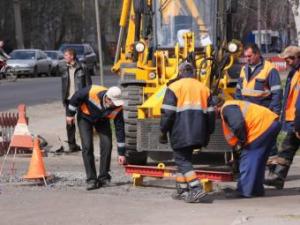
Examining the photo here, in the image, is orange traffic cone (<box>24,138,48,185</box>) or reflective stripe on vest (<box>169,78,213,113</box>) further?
orange traffic cone (<box>24,138,48,185</box>)

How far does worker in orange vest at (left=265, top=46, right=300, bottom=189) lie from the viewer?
11203mm

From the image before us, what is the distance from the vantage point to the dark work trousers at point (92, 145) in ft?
37.7

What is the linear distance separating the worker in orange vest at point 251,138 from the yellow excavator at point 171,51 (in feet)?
7.92

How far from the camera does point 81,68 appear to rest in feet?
49.4

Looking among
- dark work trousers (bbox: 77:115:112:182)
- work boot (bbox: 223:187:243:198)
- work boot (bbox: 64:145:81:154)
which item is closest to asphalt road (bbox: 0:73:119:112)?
work boot (bbox: 64:145:81:154)

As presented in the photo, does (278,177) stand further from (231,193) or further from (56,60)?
(56,60)

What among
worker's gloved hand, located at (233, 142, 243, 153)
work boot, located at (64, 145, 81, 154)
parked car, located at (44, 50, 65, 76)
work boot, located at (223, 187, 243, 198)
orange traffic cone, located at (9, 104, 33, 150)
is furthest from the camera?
parked car, located at (44, 50, 65, 76)

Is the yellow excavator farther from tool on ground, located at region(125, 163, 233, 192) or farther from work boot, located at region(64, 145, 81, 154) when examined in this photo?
work boot, located at region(64, 145, 81, 154)

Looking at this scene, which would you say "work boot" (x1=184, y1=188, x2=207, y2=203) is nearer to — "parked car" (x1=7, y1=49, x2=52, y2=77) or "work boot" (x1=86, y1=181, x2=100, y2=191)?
"work boot" (x1=86, y1=181, x2=100, y2=191)

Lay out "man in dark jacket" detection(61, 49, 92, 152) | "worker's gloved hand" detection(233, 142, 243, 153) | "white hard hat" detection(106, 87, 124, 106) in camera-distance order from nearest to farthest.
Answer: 1. "worker's gloved hand" detection(233, 142, 243, 153)
2. "white hard hat" detection(106, 87, 124, 106)
3. "man in dark jacket" detection(61, 49, 92, 152)

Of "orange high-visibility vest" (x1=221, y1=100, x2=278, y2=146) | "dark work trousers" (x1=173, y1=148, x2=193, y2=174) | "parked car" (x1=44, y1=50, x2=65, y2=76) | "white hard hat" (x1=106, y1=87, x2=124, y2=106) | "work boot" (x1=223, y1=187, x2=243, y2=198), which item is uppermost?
"white hard hat" (x1=106, y1=87, x2=124, y2=106)

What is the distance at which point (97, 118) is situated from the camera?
11.5 metres

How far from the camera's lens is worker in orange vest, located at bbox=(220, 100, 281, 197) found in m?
10.5

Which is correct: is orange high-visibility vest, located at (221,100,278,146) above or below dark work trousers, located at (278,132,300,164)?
above
